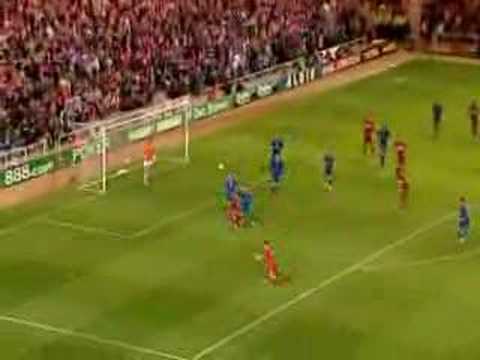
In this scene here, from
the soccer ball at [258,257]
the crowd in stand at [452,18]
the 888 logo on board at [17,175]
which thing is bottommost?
the crowd in stand at [452,18]

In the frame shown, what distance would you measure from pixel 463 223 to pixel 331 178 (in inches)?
297

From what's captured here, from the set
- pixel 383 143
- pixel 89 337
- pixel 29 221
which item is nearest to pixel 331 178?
pixel 383 143

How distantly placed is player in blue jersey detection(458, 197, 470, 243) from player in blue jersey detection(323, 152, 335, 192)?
574 centimetres

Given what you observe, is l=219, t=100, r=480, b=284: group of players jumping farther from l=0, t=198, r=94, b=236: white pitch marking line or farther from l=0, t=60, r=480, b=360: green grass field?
l=0, t=198, r=94, b=236: white pitch marking line

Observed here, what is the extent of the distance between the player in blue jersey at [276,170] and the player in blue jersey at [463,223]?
6954 mm

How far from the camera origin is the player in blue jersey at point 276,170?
46.1 m

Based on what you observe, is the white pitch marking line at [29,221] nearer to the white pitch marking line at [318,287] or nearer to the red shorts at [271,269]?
the red shorts at [271,269]

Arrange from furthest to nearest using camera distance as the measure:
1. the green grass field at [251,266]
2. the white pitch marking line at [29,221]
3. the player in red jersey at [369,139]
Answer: the player in red jersey at [369,139] → the white pitch marking line at [29,221] → the green grass field at [251,266]

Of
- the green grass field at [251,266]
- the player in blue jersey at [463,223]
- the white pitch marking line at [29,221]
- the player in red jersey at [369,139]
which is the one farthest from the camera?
the player in red jersey at [369,139]

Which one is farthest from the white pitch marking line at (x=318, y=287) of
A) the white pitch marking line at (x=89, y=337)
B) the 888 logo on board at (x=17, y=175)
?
the 888 logo on board at (x=17, y=175)

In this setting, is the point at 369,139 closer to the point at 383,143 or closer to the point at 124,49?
the point at 383,143

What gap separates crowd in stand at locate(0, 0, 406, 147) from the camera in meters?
50.6

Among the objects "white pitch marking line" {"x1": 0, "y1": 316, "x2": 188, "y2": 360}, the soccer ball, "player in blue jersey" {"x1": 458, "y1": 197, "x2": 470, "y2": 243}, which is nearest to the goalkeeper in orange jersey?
the soccer ball

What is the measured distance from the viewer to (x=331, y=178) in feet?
156
